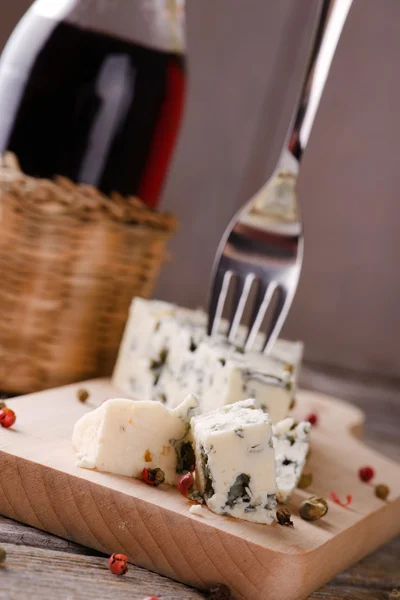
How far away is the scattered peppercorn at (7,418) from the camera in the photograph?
1300mm

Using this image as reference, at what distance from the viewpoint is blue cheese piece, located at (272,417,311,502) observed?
1.29 metres

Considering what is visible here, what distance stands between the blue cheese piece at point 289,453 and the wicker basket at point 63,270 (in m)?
0.54

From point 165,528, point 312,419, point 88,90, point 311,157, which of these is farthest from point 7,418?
point 311,157

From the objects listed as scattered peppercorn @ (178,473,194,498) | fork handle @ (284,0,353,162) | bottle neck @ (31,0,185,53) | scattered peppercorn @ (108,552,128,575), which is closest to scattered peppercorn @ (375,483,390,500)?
scattered peppercorn @ (178,473,194,498)

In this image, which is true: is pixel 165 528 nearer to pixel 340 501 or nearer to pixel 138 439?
pixel 138 439

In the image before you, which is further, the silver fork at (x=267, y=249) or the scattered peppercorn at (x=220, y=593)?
the silver fork at (x=267, y=249)

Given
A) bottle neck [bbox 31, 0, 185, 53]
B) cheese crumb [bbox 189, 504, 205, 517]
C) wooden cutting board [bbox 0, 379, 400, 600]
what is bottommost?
wooden cutting board [bbox 0, 379, 400, 600]

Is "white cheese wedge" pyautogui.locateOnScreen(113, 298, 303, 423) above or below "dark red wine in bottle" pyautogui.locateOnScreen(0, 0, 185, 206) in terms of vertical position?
below

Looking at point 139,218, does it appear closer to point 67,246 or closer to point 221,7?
point 67,246

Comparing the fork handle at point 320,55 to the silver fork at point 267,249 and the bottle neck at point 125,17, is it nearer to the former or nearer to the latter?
the silver fork at point 267,249

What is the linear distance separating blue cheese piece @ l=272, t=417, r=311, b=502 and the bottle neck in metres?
0.84

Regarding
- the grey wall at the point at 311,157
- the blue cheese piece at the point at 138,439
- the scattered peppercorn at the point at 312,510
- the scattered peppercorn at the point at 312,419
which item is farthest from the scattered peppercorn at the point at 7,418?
the grey wall at the point at 311,157

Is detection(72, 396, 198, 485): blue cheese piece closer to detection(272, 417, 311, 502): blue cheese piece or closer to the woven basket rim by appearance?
detection(272, 417, 311, 502): blue cheese piece

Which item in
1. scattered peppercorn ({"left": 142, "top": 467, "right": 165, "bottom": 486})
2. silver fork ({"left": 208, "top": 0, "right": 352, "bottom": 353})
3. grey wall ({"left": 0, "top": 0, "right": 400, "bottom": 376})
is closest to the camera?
scattered peppercorn ({"left": 142, "top": 467, "right": 165, "bottom": 486})
